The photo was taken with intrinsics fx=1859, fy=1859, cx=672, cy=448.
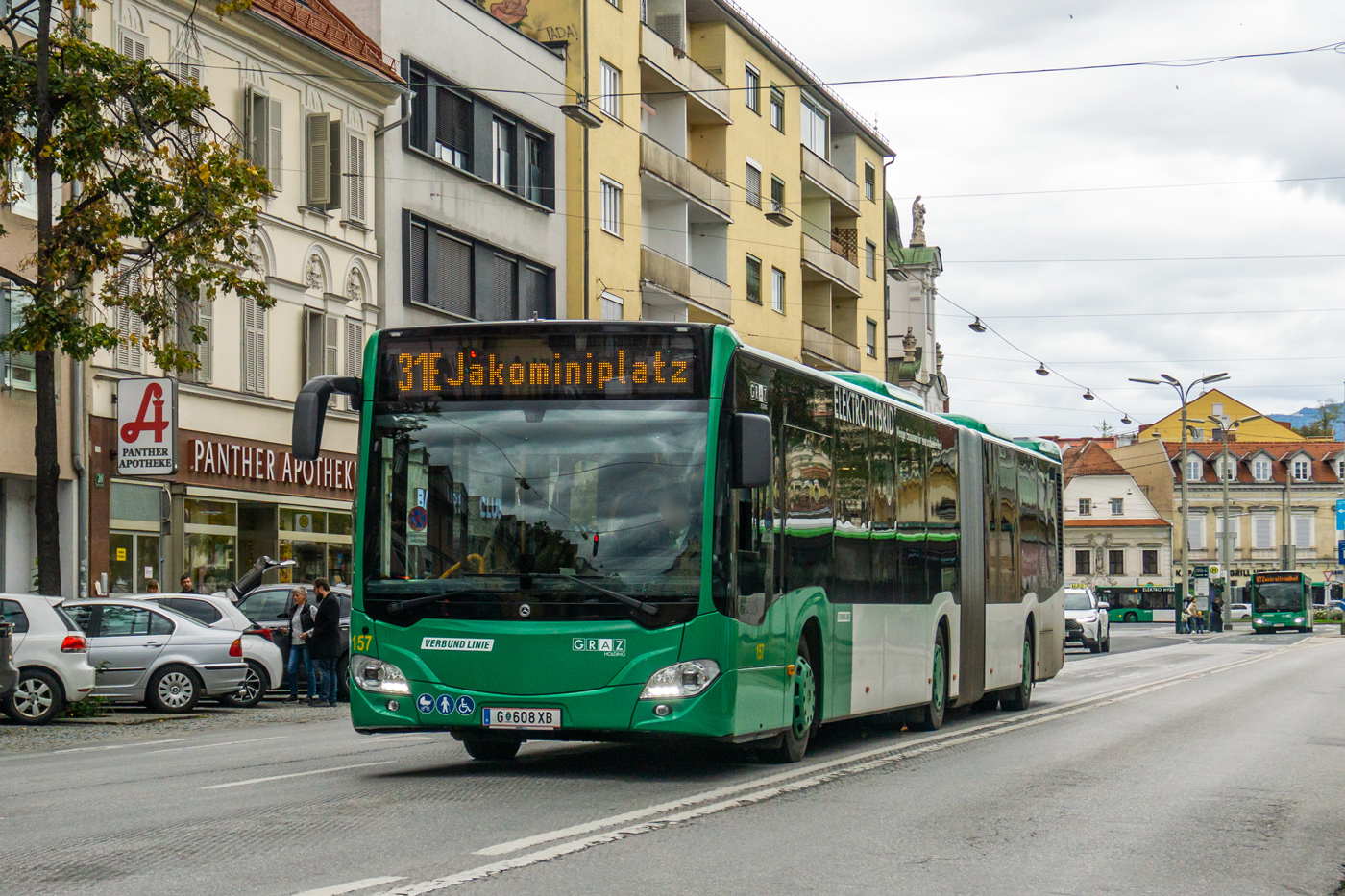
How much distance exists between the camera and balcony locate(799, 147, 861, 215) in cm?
5738

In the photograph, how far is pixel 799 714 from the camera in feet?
43.9

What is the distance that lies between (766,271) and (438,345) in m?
42.2

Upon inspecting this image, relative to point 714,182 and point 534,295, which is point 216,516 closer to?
point 534,295

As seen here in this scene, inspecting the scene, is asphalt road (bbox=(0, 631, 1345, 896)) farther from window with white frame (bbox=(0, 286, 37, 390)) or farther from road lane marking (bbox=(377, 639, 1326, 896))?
window with white frame (bbox=(0, 286, 37, 390))

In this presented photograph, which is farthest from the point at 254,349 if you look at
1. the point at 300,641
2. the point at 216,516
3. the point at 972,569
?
the point at 972,569

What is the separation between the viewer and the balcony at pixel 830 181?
57375mm

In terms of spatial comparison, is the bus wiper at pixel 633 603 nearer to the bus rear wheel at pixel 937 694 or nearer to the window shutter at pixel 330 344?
the bus rear wheel at pixel 937 694

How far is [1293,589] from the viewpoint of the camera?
78.8 meters

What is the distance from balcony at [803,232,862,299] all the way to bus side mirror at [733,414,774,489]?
150 feet

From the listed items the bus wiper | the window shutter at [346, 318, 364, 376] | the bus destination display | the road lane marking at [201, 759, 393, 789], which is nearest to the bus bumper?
the bus wiper

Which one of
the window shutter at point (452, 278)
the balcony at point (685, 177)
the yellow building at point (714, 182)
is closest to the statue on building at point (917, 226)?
the yellow building at point (714, 182)

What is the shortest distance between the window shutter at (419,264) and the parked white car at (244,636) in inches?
521

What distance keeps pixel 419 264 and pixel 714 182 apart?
14.8 meters

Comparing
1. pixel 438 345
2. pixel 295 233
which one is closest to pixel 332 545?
pixel 295 233
